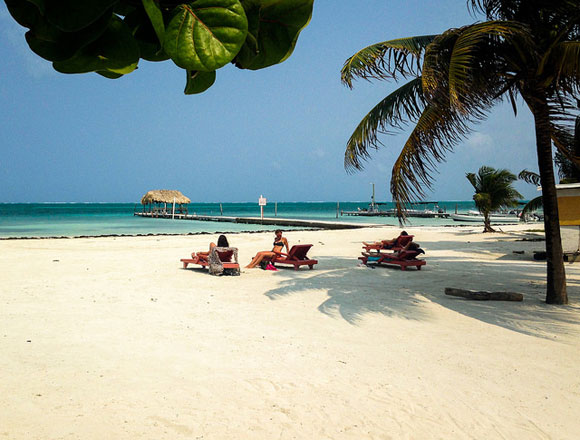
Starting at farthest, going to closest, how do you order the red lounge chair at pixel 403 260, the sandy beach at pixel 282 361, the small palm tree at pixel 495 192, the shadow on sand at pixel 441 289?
the small palm tree at pixel 495 192
the red lounge chair at pixel 403 260
the shadow on sand at pixel 441 289
the sandy beach at pixel 282 361

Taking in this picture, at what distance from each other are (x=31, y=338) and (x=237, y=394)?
116 inches

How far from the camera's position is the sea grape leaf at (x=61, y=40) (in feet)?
1.76

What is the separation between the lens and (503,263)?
12469 millimetres

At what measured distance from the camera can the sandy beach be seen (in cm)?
345

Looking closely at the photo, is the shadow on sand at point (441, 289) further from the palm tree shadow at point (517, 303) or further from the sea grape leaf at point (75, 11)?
the sea grape leaf at point (75, 11)

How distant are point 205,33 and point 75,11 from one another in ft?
0.46

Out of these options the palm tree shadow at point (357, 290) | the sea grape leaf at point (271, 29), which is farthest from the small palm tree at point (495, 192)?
the sea grape leaf at point (271, 29)

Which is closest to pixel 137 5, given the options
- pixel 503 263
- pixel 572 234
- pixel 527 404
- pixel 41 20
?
pixel 41 20

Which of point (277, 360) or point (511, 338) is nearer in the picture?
point (277, 360)

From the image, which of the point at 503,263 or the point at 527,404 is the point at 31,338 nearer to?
the point at 527,404

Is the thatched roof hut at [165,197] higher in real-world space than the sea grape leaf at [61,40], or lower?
higher

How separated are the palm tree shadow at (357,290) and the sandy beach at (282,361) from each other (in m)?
0.06

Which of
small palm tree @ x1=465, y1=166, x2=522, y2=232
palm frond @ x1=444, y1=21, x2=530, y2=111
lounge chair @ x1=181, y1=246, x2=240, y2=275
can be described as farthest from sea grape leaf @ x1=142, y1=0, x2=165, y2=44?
small palm tree @ x1=465, y1=166, x2=522, y2=232

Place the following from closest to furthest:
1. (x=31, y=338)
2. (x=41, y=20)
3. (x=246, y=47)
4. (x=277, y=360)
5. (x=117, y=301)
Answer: (x=41, y=20) < (x=246, y=47) < (x=277, y=360) < (x=31, y=338) < (x=117, y=301)
